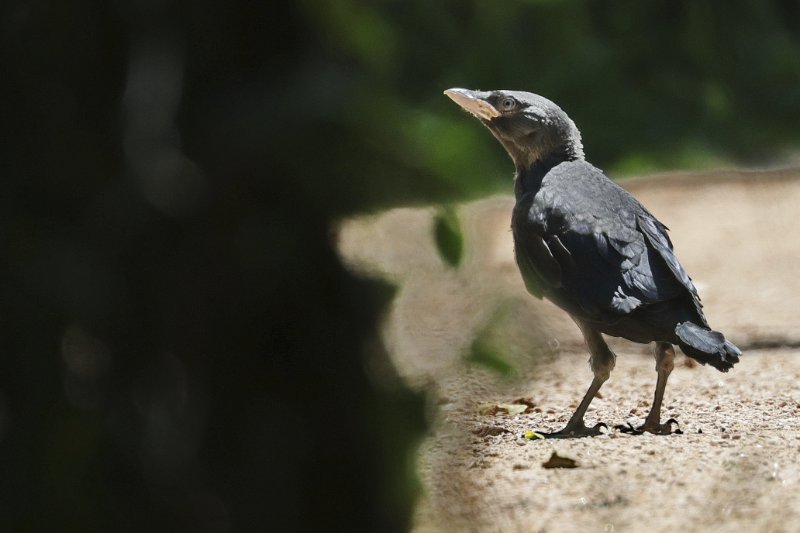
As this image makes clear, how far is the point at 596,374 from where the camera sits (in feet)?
15.9

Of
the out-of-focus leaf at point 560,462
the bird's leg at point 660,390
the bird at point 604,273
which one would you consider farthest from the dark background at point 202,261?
the bird's leg at point 660,390

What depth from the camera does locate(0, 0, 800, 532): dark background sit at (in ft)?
4.24

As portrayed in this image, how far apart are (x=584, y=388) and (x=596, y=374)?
925 millimetres

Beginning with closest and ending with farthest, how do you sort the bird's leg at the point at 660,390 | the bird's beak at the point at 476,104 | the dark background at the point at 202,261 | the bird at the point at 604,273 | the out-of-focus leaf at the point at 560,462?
the dark background at the point at 202,261 → the out-of-focus leaf at the point at 560,462 → the bird at the point at 604,273 → the bird's leg at the point at 660,390 → the bird's beak at the point at 476,104

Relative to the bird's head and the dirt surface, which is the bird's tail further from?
the bird's head

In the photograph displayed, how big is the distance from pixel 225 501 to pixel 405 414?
215 millimetres

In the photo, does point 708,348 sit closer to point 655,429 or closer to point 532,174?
point 655,429

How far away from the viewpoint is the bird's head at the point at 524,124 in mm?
5277

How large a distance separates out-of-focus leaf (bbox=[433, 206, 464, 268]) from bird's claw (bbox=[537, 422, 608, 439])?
3351 millimetres

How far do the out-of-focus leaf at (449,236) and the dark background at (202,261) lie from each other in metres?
0.04

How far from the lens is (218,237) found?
136 cm

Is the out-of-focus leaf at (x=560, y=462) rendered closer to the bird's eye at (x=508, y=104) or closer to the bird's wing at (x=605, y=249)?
the bird's wing at (x=605, y=249)

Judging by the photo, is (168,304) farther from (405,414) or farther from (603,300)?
(603,300)

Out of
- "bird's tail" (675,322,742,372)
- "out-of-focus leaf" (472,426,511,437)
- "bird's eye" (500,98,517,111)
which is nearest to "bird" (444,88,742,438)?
"bird's tail" (675,322,742,372)
